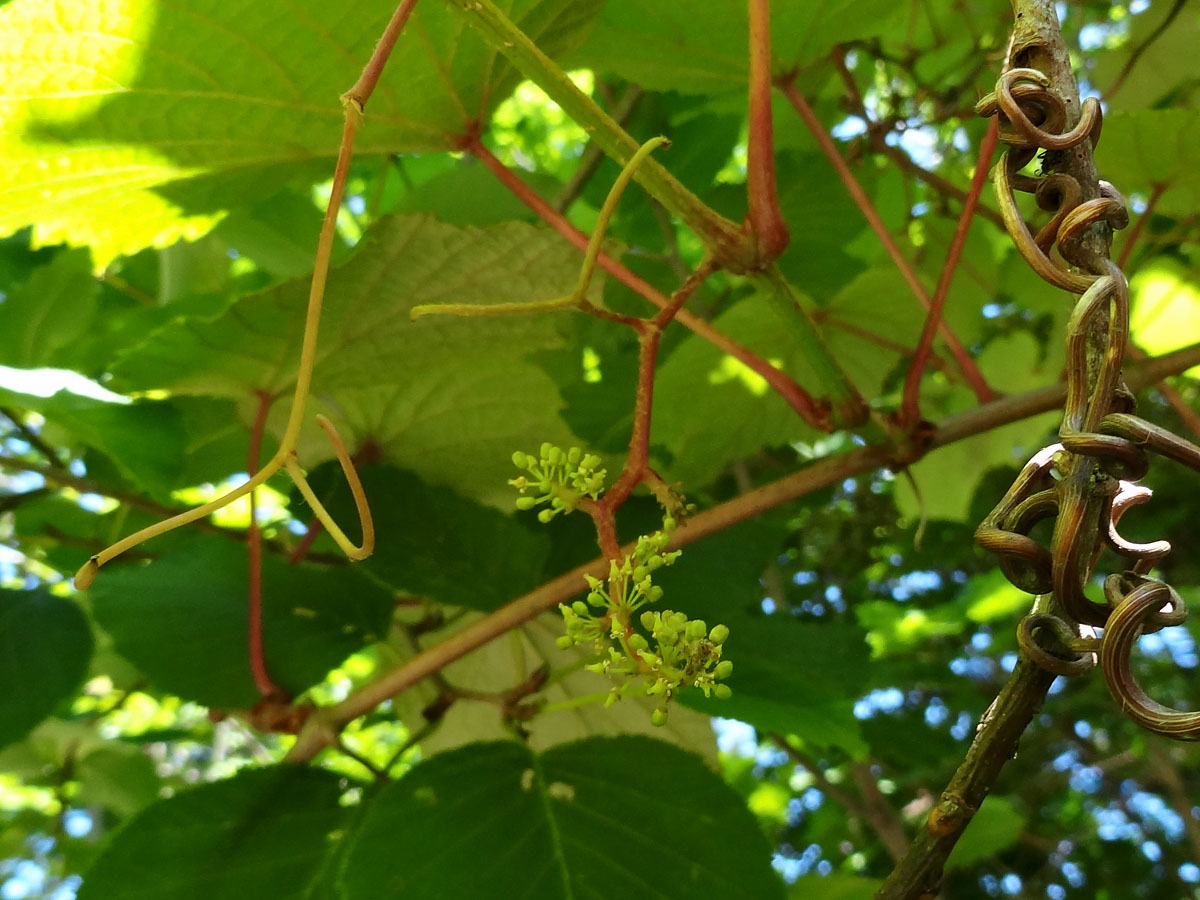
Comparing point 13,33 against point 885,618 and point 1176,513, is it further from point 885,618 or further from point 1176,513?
point 1176,513

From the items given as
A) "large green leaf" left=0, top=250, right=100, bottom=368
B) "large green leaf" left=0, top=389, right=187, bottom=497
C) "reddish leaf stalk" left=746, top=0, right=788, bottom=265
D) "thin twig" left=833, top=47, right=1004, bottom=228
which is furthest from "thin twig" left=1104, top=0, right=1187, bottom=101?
"large green leaf" left=0, top=250, right=100, bottom=368

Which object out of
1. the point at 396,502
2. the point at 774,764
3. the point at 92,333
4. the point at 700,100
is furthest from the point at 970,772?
the point at 774,764

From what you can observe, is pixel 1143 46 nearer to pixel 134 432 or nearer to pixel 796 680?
pixel 796 680

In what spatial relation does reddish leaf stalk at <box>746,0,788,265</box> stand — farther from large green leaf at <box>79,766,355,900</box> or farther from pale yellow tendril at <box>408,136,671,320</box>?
large green leaf at <box>79,766,355,900</box>

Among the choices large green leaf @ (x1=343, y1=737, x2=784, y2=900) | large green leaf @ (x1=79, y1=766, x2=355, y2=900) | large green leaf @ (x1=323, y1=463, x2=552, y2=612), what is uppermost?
large green leaf @ (x1=323, y1=463, x2=552, y2=612)

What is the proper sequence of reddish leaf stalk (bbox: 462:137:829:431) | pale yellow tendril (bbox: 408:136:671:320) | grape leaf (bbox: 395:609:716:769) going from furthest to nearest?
grape leaf (bbox: 395:609:716:769) → reddish leaf stalk (bbox: 462:137:829:431) → pale yellow tendril (bbox: 408:136:671:320)

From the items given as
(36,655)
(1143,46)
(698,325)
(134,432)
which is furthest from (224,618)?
(1143,46)

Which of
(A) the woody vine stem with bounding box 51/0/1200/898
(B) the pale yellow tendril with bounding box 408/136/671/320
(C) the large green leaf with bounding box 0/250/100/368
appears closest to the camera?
(A) the woody vine stem with bounding box 51/0/1200/898

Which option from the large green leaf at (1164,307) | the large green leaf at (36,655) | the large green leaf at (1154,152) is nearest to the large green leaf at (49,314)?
the large green leaf at (36,655)
